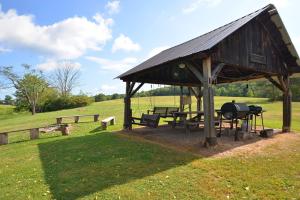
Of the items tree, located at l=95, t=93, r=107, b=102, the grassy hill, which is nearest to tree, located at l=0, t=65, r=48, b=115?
the grassy hill

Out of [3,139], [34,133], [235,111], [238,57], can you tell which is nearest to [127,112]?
[34,133]

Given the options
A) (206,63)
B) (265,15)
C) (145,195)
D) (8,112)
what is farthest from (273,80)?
(8,112)

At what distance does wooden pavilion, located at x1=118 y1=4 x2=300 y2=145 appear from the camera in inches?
309

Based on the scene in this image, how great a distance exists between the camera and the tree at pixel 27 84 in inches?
1618

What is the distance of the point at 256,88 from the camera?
55.5 meters

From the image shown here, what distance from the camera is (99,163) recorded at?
21.5ft

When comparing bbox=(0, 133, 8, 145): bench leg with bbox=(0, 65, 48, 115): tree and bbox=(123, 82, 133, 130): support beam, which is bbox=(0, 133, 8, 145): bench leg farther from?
bbox=(0, 65, 48, 115): tree

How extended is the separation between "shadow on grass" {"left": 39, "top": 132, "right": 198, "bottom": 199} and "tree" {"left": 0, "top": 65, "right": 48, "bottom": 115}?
36.6m

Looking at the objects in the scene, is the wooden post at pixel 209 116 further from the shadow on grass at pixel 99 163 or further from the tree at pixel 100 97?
the tree at pixel 100 97

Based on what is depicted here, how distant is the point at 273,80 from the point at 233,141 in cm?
479

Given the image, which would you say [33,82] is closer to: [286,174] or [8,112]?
[8,112]

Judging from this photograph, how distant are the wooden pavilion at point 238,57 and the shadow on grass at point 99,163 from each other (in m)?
2.00

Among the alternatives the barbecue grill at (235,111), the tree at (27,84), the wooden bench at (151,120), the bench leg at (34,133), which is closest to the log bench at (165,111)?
the wooden bench at (151,120)

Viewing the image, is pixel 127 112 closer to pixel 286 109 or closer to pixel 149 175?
pixel 149 175
